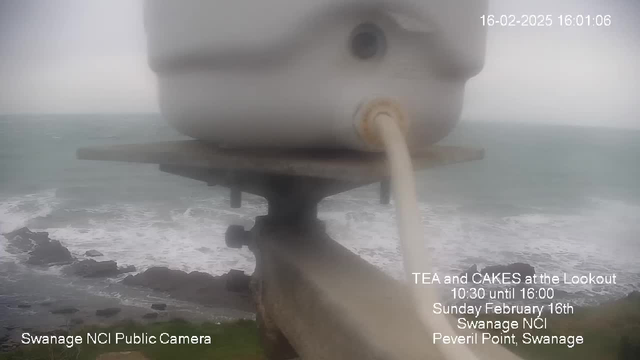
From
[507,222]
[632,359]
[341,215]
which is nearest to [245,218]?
[341,215]

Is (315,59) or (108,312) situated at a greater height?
(315,59)

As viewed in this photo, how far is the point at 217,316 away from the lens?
34.6ft

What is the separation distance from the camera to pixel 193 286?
11961mm

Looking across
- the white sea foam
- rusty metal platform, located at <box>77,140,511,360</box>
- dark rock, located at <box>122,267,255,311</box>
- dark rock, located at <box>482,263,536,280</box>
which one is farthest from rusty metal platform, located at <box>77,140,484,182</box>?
dark rock, located at <box>482,263,536,280</box>

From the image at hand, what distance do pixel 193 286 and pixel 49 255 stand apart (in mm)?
5774

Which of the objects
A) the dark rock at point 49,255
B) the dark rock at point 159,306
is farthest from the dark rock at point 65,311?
the dark rock at point 49,255

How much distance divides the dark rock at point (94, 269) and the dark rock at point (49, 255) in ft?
2.48

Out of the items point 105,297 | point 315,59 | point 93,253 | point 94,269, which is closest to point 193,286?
point 105,297

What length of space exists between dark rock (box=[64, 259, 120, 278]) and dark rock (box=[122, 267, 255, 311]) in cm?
82

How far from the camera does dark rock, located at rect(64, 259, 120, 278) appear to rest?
42.9 feet

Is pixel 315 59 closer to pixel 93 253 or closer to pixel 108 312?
pixel 108 312

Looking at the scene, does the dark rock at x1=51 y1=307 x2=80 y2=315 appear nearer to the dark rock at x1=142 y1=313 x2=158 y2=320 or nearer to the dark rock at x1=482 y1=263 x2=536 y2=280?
→ the dark rock at x1=142 y1=313 x2=158 y2=320

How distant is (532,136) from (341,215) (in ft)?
134

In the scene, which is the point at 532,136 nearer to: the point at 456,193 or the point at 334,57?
the point at 456,193
